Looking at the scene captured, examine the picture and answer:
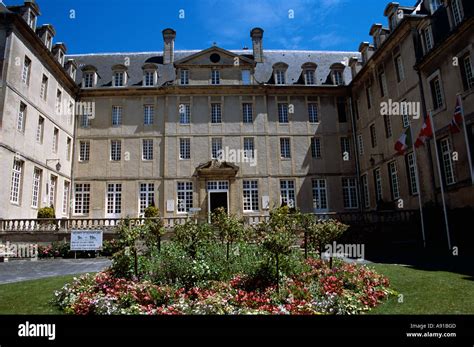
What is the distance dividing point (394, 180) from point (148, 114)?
52.3ft

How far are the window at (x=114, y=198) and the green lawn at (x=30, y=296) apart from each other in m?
13.4

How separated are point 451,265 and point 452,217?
4.89 meters

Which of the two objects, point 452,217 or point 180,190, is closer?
point 452,217

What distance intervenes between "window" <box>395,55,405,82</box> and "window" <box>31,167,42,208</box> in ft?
65.8

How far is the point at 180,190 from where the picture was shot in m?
23.3

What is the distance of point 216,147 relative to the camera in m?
24.2

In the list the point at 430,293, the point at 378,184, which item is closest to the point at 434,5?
the point at 378,184

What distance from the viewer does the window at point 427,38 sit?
684 inches

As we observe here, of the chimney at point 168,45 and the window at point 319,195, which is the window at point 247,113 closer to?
the window at point 319,195

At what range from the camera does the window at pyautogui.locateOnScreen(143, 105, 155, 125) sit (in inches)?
956

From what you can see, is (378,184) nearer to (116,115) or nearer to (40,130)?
(116,115)

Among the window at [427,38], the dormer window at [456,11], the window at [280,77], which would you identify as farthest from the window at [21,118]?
the dormer window at [456,11]

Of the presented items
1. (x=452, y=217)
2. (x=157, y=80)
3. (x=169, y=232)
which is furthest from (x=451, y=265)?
(x=157, y=80)
